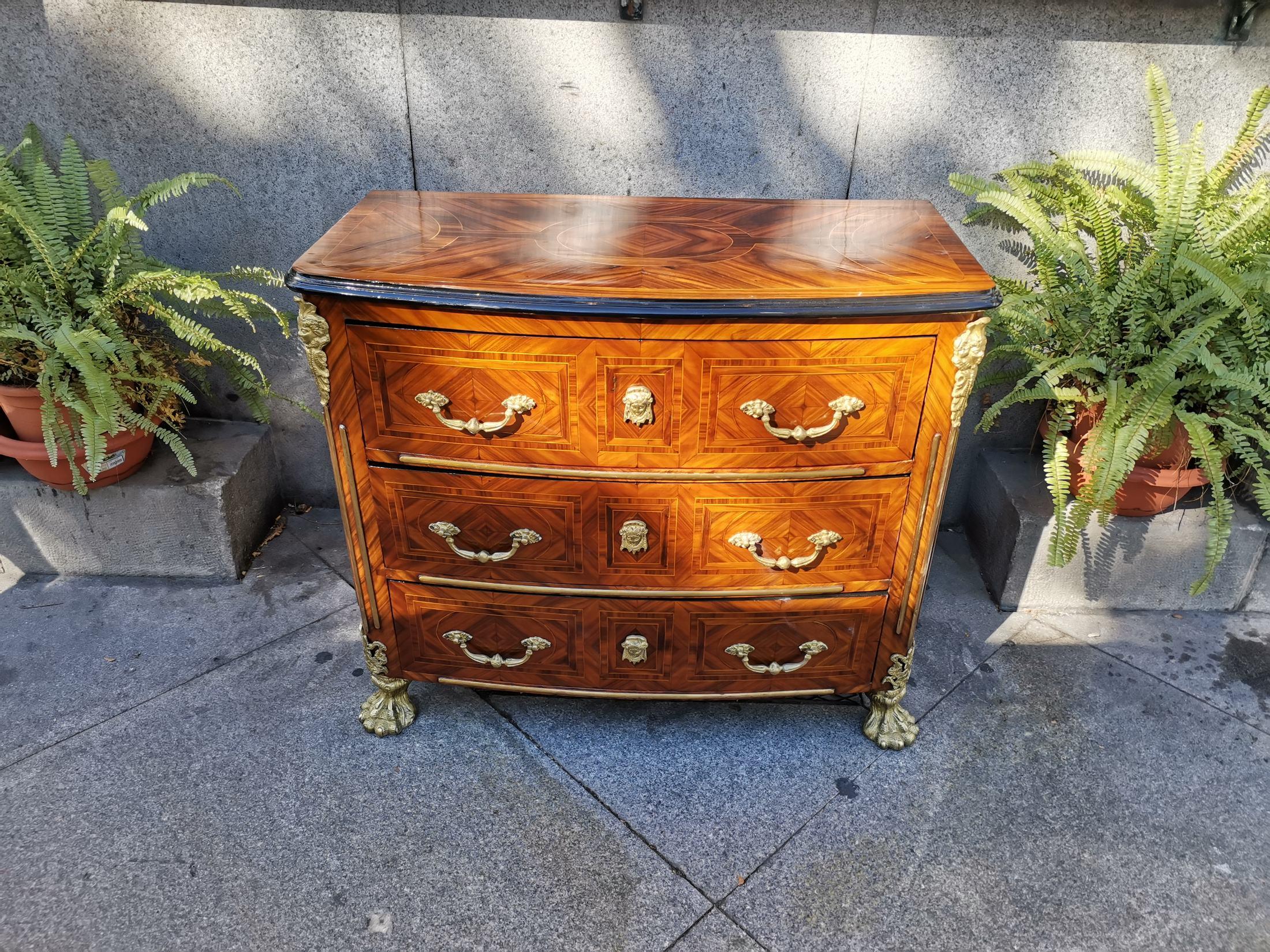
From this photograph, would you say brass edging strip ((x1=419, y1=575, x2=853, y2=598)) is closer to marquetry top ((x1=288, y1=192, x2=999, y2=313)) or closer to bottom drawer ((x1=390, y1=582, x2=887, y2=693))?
bottom drawer ((x1=390, y1=582, x2=887, y2=693))

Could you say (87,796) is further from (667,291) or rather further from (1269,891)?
(1269,891)

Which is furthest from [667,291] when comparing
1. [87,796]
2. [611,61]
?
[87,796]

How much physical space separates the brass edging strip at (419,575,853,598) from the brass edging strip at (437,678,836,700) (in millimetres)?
310

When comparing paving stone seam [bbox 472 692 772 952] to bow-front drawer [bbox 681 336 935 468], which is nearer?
bow-front drawer [bbox 681 336 935 468]

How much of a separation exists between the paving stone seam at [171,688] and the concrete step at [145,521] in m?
0.39

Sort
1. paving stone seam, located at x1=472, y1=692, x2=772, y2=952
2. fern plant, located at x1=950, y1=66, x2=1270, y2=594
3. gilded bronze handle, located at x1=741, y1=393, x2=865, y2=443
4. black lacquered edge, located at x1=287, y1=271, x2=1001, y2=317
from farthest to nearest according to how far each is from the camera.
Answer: fern plant, located at x1=950, y1=66, x2=1270, y2=594 → paving stone seam, located at x1=472, y1=692, x2=772, y2=952 → gilded bronze handle, located at x1=741, y1=393, x2=865, y2=443 → black lacquered edge, located at x1=287, y1=271, x2=1001, y2=317

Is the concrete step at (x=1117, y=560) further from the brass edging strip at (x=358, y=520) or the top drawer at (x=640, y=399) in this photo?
the brass edging strip at (x=358, y=520)

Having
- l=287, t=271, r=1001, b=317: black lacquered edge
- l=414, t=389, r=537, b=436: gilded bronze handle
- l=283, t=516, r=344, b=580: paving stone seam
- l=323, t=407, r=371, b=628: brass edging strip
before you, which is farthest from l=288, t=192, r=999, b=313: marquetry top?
l=283, t=516, r=344, b=580: paving stone seam

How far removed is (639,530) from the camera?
1.83 metres

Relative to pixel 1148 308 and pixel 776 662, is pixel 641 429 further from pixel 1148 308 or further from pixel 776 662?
pixel 1148 308

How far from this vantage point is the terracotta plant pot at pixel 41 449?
244 cm

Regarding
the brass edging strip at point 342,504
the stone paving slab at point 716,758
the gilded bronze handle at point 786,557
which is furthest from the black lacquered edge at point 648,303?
the stone paving slab at point 716,758

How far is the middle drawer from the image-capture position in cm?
180

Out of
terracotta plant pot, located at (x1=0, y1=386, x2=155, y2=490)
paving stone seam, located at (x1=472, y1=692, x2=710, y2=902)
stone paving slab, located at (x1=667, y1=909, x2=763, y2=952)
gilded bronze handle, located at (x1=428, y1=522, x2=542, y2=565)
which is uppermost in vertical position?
gilded bronze handle, located at (x1=428, y1=522, x2=542, y2=565)
